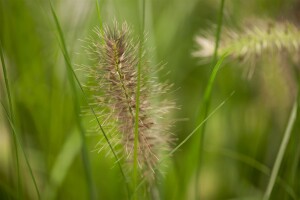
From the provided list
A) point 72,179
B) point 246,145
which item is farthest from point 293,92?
point 72,179

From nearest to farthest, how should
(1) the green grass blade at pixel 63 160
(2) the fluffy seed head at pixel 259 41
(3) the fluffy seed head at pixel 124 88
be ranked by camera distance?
1. (3) the fluffy seed head at pixel 124 88
2. (2) the fluffy seed head at pixel 259 41
3. (1) the green grass blade at pixel 63 160

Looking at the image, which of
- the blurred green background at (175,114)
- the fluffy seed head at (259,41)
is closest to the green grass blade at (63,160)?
the blurred green background at (175,114)

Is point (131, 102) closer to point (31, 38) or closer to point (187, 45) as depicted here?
point (31, 38)

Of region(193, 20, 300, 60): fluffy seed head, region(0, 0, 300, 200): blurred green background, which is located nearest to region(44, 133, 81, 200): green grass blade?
region(0, 0, 300, 200): blurred green background

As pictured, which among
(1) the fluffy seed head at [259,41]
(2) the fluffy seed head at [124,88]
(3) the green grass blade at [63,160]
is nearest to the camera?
(2) the fluffy seed head at [124,88]

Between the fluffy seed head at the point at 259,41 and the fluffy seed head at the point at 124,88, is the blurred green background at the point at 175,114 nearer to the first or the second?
the fluffy seed head at the point at 259,41

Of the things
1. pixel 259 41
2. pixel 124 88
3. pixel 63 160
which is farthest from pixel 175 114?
pixel 124 88

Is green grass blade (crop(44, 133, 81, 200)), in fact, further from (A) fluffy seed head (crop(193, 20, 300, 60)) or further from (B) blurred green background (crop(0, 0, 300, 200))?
(A) fluffy seed head (crop(193, 20, 300, 60))

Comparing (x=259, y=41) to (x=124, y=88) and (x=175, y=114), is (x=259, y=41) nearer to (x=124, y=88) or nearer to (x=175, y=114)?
(x=124, y=88)

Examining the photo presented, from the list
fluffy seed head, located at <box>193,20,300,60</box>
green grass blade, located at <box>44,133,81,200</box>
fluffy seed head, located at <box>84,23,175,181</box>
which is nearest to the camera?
fluffy seed head, located at <box>84,23,175,181</box>
